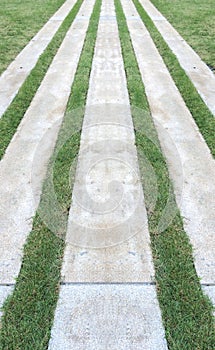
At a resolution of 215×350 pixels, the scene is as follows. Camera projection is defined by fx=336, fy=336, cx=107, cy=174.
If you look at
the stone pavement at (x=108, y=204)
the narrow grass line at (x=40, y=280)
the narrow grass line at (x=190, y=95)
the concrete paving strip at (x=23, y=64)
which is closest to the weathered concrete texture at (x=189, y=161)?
the stone pavement at (x=108, y=204)

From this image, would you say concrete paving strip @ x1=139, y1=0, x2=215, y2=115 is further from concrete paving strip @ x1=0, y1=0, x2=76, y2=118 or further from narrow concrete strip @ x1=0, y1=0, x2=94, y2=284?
concrete paving strip @ x1=0, y1=0, x2=76, y2=118

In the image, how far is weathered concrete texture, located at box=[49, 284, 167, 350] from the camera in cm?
281

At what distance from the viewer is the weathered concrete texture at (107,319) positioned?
2.81m

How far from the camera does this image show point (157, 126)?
19.9 ft

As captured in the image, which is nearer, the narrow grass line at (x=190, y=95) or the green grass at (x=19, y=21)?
the narrow grass line at (x=190, y=95)

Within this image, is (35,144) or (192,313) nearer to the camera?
(192,313)

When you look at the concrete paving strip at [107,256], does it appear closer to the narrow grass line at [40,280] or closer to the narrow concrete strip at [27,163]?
the narrow grass line at [40,280]

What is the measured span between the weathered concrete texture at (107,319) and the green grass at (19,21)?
23.5 feet

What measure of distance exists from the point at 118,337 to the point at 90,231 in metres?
1.32

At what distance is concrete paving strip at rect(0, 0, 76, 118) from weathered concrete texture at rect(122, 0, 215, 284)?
2.97 metres

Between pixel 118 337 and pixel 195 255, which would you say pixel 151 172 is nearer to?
pixel 195 255

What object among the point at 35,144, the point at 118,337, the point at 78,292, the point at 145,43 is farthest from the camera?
the point at 145,43

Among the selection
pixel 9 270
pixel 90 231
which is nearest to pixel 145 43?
pixel 90 231

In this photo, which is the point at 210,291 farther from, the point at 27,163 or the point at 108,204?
the point at 27,163
